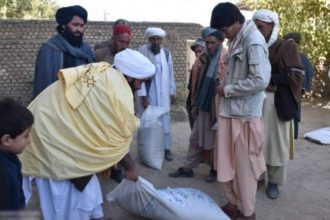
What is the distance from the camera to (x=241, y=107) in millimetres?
3543

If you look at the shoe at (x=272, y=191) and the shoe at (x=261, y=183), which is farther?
the shoe at (x=261, y=183)

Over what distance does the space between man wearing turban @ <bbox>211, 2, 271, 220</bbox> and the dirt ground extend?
0.50 m

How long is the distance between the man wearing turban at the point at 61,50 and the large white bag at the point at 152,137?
170 cm

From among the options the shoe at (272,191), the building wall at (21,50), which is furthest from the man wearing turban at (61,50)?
the building wall at (21,50)

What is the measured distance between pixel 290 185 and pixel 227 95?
1779 millimetres

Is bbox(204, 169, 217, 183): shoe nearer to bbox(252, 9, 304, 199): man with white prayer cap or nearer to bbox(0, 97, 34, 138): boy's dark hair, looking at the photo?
bbox(252, 9, 304, 199): man with white prayer cap

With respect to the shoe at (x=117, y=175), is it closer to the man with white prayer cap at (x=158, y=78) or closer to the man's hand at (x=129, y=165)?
the man with white prayer cap at (x=158, y=78)

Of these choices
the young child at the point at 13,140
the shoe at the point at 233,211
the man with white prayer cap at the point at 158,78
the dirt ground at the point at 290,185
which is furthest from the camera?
the man with white prayer cap at the point at 158,78

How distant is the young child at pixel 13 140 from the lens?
78.7 inches

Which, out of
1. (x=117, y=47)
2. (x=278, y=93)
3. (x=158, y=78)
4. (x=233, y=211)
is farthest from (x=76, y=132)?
(x=158, y=78)

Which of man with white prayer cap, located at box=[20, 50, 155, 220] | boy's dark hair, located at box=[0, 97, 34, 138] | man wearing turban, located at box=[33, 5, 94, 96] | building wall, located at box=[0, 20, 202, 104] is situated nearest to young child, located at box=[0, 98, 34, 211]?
boy's dark hair, located at box=[0, 97, 34, 138]

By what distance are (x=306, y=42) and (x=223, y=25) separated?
6726 mm

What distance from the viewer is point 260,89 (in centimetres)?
346

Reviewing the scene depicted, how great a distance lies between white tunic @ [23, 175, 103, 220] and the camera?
2.61 meters
